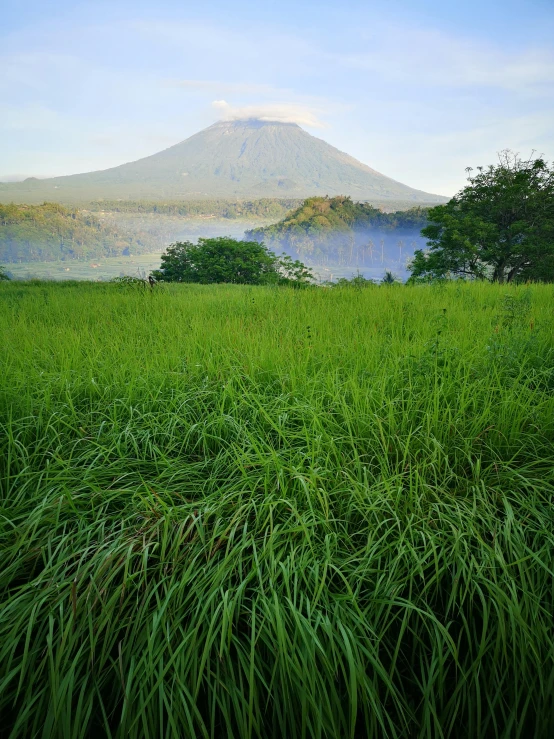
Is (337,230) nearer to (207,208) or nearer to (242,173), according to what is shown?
(207,208)

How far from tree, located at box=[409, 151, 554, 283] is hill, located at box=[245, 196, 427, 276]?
107 feet

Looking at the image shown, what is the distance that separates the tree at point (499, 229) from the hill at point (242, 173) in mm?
57127

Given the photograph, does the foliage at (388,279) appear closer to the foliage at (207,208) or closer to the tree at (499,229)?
the tree at (499,229)

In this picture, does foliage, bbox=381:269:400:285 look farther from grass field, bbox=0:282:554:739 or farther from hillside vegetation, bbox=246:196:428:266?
hillside vegetation, bbox=246:196:428:266

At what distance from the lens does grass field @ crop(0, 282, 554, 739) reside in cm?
95

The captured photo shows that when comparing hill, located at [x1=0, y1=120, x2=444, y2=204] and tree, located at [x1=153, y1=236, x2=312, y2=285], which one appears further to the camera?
hill, located at [x1=0, y1=120, x2=444, y2=204]

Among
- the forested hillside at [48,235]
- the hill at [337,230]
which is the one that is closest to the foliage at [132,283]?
the forested hillside at [48,235]

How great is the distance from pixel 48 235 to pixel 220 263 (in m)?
33.1

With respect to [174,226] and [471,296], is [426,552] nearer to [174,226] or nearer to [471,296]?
[471,296]

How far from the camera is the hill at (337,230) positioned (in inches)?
2233

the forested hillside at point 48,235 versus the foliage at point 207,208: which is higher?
the foliage at point 207,208

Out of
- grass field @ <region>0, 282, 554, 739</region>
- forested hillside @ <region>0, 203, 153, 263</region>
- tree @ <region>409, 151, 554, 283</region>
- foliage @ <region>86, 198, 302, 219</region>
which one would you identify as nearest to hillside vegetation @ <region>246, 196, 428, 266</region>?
foliage @ <region>86, 198, 302, 219</region>

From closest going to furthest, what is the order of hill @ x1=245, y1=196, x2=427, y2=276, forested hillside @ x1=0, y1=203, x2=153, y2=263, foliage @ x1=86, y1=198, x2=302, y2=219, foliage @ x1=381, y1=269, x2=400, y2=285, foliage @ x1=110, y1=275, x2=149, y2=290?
foliage @ x1=110, y1=275, x2=149, y2=290, foliage @ x1=381, y1=269, x2=400, y2=285, forested hillside @ x1=0, y1=203, x2=153, y2=263, hill @ x1=245, y1=196, x2=427, y2=276, foliage @ x1=86, y1=198, x2=302, y2=219

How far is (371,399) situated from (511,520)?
2.83 ft
